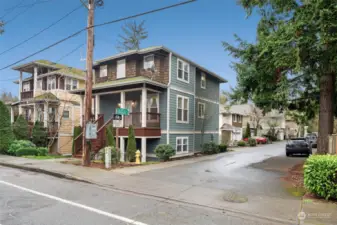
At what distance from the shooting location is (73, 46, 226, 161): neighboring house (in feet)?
52.6

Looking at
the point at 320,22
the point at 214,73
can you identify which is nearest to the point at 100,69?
the point at 214,73

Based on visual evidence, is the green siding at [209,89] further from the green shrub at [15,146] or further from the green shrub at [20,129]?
the green shrub at [20,129]

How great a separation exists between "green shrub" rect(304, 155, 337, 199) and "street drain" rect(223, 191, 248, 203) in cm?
179

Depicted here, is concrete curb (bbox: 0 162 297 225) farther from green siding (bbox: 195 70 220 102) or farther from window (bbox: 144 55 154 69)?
green siding (bbox: 195 70 220 102)

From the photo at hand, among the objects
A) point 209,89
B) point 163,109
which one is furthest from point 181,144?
point 209,89

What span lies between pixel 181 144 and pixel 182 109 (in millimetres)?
2671

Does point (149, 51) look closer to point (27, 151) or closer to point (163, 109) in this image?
point (163, 109)

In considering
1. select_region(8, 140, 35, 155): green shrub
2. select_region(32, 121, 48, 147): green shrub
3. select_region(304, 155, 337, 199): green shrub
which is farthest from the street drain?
select_region(32, 121, 48, 147): green shrub

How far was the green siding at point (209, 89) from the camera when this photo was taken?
834 inches

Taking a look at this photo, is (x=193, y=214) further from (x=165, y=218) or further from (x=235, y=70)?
(x=235, y=70)

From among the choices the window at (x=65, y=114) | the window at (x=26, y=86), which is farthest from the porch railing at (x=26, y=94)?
the window at (x=65, y=114)

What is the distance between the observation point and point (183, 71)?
18625mm

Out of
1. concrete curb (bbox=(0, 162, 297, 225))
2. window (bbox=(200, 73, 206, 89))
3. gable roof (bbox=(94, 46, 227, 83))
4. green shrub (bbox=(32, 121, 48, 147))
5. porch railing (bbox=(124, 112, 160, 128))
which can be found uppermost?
gable roof (bbox=(94, 46, 227, 83))

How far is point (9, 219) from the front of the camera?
16.1ft
